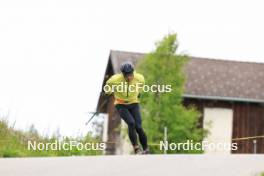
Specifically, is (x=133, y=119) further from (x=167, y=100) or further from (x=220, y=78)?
(x=220, y=78)

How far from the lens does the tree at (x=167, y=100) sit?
3459 cm

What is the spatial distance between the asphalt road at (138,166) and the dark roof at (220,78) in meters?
26.0

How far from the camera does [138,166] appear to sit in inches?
511

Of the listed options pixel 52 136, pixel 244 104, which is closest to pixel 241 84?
pixel 244 104

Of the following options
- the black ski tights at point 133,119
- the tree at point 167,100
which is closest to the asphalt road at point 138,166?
the black ski tights at point 133,119

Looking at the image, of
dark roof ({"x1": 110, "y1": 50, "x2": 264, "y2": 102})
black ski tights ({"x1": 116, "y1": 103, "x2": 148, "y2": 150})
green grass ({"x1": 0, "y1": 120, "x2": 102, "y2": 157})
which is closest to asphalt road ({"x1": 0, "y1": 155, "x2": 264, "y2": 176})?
black ski tights ({"x1": 116, "y1": 103, "x2": 148, "y2": 150})

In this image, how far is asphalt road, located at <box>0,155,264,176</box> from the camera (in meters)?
12.3

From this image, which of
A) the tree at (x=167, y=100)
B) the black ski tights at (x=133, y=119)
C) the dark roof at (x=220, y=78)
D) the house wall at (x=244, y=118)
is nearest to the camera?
the black ski tights at (x=133, y=119)

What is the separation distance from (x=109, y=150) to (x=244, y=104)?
621 centimetres

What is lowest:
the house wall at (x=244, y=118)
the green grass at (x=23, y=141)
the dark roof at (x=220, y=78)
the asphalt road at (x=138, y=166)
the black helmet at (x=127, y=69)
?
the asphalt road at (x=138, y=166)

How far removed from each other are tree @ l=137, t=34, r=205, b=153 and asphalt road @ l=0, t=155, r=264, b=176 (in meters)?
19.6

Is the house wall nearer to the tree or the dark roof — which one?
the dark roof

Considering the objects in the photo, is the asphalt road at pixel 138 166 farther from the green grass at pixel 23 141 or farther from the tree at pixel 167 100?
the tree at pixel 167 100

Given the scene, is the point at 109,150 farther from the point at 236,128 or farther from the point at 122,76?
the point at 122,76
